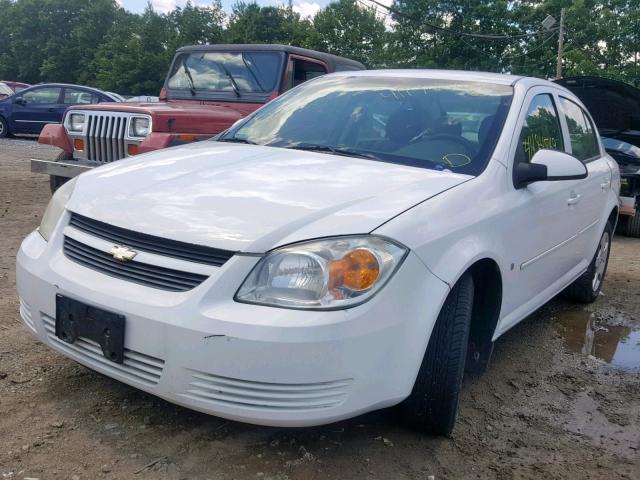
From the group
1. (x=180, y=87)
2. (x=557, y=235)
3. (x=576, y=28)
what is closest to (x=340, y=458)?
(x=557, y=235)

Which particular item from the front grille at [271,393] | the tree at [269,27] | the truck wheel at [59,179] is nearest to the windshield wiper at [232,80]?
the truck wheel at [59,179]

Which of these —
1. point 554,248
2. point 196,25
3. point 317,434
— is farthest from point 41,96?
point 196,25

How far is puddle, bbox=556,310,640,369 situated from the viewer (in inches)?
158

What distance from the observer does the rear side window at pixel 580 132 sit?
4262mm

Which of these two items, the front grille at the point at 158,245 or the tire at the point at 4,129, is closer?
the front grille at the point at 158,245

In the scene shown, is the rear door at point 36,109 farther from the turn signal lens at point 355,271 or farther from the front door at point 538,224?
the turn signal lens at point 355,271

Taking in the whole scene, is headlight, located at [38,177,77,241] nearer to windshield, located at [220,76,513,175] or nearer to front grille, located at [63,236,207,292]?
front grille, located at [63,236,207,292]

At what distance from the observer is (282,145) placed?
344cm

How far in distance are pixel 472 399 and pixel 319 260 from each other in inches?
56.5

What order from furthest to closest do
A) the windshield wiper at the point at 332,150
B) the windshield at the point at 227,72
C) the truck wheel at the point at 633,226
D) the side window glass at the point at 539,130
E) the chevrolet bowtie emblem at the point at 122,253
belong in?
the truck wheel at the point at 633,226 < the windshield at the point at 227,72 < the side window glass at the point at 539,130 < the windshield wiper at the point at 332,150 < the chevrolet bowtie emblem at the point at 122,253

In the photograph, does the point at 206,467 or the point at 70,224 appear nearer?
the point at 206,467

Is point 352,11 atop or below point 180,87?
atop

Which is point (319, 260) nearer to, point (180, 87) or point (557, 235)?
point (557, 235)

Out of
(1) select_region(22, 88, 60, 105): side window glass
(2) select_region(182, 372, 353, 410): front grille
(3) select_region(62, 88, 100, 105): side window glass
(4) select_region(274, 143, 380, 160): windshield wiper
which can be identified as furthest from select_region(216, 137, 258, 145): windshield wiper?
(1) select_region(22, 88, 60, 105): side window glass
